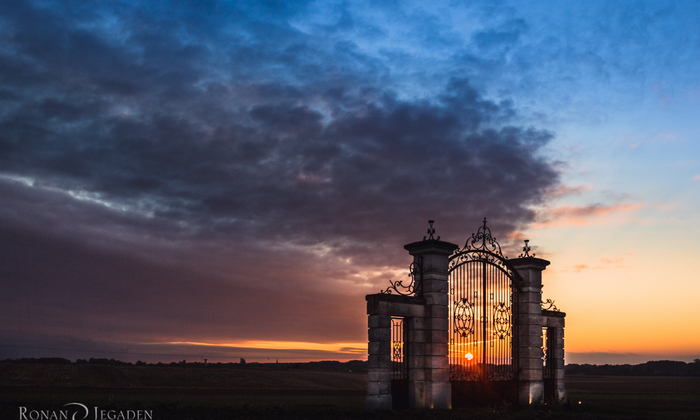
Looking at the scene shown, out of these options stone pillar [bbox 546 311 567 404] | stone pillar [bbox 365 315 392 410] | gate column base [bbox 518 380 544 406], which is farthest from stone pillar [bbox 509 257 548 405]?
stone pillar [bbox 365 315 392 410]

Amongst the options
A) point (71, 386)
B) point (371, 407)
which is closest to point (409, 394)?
point (371, 407)

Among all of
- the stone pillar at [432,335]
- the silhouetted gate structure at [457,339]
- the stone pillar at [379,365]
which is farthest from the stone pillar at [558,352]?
the stone pillar at [379,365]

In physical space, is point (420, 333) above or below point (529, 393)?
above

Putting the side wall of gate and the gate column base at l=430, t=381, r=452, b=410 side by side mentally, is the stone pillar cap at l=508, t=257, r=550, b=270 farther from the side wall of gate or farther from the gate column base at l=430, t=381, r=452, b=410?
the gate column base at l=430, t=381, r=452, b=410

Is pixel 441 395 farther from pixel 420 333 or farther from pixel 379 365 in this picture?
pixel 379 365

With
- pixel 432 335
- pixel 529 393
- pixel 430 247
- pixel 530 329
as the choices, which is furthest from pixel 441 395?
pixel 530 329

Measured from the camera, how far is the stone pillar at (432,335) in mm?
16375

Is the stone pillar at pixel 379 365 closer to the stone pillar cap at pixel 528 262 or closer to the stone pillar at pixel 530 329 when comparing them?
the stone pillar at pixel 530 329

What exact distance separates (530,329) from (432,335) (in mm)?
6129

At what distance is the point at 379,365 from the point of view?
50.6 feet

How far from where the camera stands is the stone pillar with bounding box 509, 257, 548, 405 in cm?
2039

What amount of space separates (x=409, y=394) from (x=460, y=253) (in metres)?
4.93

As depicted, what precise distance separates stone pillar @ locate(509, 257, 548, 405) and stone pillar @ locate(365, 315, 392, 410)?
24.3ft

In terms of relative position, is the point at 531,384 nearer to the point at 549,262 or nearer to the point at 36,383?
the point at 549,262
